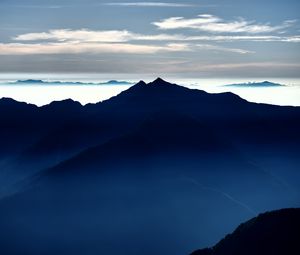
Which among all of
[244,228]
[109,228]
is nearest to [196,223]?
[109,228]

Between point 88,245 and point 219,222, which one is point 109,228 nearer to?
point 88,245

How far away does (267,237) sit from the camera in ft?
304

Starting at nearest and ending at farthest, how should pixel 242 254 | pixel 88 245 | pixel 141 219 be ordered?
pixel 242 254, pixel 88 245, pixel 141 219

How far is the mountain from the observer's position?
8938cm

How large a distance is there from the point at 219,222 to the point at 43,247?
6565 centimetres

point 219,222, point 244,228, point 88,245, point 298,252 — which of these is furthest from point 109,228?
point 298,252

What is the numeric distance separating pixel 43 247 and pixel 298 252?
380 ft

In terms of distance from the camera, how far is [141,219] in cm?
19300

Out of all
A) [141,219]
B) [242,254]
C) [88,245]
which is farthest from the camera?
[141,219]

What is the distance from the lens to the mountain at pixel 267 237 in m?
89.4

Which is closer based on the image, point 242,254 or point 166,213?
point 242,254

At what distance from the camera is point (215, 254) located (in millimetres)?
95062

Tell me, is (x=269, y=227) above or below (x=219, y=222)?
above

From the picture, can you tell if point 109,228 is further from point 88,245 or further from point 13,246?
point 13,246
